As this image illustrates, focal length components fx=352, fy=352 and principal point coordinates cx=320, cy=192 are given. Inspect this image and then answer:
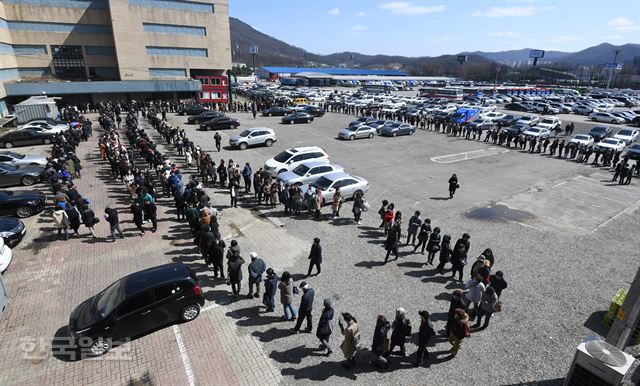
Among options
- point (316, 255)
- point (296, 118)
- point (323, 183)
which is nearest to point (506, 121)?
point (296, 118)

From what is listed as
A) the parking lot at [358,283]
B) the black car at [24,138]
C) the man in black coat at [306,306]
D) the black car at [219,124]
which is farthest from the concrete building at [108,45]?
the man in black coat at [306,306]

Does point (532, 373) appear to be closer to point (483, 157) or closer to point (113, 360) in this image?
point (113, 360)

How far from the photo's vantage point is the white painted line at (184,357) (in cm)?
749

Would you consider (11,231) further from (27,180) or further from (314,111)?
(314,111)

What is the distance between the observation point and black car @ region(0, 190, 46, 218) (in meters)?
14.6

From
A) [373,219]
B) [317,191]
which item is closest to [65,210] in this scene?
[317,191]

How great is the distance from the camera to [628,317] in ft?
23.8

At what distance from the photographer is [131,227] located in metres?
14.5

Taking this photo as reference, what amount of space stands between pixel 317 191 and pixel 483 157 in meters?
18.6

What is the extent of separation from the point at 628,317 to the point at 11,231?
1803cm

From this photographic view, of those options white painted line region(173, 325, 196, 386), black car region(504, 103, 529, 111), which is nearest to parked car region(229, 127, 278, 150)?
white painted line region(173, 325, 196, 386)

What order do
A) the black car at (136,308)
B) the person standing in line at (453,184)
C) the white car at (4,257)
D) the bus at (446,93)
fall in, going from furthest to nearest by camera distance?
the bus at (446,93) < the person standing in line at (453,184) < the white car at (4,257) < the black car at (136,308)

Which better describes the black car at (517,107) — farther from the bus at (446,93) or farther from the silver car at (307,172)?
the silver car at (307,172)

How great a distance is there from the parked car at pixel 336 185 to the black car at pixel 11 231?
11014 millimetres
